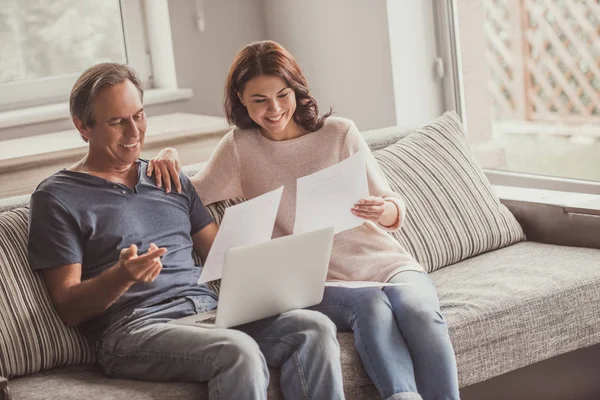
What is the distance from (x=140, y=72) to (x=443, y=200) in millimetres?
1861

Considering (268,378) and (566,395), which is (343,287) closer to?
(268,378)

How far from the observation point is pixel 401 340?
7.06ft

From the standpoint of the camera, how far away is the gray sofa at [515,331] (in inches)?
84.3

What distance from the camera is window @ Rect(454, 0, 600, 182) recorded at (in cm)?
363

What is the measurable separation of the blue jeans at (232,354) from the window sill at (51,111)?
1.90 metres

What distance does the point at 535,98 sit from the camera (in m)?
3.84

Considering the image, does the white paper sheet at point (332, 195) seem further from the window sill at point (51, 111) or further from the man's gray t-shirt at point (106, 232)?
the window sill at point (51, 111)

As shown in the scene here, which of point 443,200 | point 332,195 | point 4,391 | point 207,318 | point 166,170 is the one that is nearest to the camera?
point 4,391

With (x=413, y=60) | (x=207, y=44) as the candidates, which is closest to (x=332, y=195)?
(x=413, y=60)

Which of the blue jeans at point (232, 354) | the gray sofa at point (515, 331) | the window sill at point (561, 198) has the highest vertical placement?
the window sill at point (561, 198)

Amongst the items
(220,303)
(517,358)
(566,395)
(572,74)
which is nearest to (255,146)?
(220,303)

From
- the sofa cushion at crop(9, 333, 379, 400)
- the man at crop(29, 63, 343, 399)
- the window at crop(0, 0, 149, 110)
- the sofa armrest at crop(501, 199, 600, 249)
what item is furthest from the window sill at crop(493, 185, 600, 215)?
the window at crop(0, 0, 149, 110)

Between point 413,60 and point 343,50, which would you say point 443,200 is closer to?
point 413,60

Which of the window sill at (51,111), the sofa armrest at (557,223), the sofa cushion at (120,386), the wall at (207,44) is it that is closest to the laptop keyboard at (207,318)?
the sofa cushion at (120,386)
